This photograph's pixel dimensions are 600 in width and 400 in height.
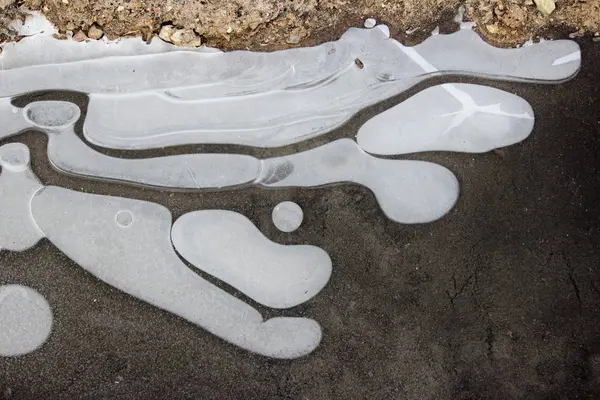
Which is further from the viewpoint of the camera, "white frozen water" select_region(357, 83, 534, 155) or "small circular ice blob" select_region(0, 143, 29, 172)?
"white frozen water" select_region(357, 83, 534, 155)

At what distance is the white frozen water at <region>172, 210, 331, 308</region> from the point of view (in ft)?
10.2

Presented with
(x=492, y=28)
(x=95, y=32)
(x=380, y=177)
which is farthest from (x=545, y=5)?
(x=95, y=32)

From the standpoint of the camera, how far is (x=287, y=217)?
313cm

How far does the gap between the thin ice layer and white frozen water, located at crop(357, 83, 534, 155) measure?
1.36 m

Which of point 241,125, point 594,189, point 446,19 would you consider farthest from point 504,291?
point 241,125

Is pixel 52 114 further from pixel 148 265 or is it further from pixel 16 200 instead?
pixel 148 265

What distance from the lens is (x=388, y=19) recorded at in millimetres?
3184

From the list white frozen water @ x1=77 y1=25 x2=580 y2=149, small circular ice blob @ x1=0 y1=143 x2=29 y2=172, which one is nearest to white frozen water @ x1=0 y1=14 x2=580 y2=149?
white frozen water @ x1=77 y1=25 x2=580 y2=149

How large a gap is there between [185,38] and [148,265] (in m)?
1.52

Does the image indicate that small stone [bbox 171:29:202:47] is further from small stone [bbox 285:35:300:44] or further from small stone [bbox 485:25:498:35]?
small stone [bbox 485:25:498:35]

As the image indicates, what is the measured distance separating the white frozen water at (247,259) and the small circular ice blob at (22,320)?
0.98 metres

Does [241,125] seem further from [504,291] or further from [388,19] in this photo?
[504,291]

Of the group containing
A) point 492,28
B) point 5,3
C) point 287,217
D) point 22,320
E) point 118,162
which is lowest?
point 22,320

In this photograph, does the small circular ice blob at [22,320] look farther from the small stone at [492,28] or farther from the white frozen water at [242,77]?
the small stone at [492,28]
